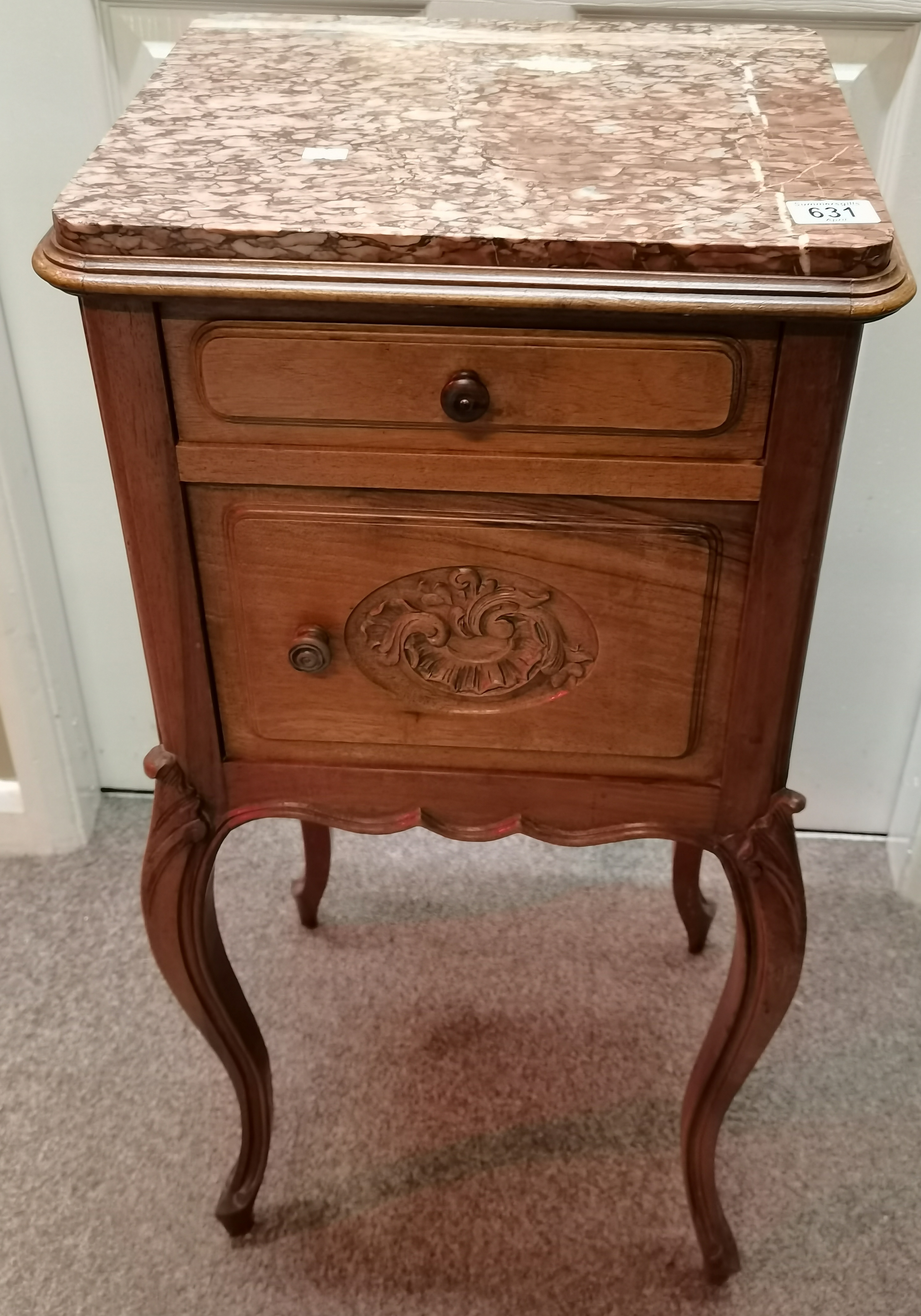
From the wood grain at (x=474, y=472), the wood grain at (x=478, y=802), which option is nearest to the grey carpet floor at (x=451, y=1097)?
the wood grain at (x=478, y=802)

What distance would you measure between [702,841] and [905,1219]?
0.55 meters

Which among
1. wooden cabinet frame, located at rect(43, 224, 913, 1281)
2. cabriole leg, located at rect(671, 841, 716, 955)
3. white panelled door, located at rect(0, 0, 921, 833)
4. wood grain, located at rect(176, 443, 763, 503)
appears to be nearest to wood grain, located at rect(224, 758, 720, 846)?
wooden cabinet frame, located at rect(43, 224, 913, 1281)

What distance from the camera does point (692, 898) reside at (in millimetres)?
1361

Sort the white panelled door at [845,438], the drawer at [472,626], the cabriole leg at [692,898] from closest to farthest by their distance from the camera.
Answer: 1. the drawer at [472,626]
2. the white panelled door at [845,438]
3. the cabriole leg at [692,898]

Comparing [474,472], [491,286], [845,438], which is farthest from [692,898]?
[491,286]

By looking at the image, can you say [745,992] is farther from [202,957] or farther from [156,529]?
[156,529]

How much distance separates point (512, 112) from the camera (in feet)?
2.69

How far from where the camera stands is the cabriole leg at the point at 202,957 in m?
0.88

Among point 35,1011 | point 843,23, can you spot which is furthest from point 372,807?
point 843,23

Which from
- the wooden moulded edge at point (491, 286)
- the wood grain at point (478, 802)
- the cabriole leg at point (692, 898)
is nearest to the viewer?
the wooden moulded edge at point (491, 286)

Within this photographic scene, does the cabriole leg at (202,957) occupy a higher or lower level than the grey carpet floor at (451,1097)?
higher

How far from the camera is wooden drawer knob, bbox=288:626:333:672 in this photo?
79cm

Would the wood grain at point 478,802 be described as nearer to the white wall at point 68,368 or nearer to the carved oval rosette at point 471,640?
the carved oval rosette at point 471,640

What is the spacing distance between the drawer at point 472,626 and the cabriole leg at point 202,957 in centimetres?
6
